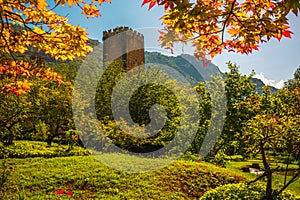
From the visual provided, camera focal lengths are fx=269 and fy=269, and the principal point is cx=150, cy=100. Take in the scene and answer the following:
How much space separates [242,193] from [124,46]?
29101 millimetres

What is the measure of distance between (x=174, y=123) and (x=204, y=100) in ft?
6.83

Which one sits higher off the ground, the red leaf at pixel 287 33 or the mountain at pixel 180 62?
the mountain at pixel 180 62

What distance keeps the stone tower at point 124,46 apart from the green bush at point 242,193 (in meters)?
27.1

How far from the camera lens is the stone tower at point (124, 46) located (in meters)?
31.7

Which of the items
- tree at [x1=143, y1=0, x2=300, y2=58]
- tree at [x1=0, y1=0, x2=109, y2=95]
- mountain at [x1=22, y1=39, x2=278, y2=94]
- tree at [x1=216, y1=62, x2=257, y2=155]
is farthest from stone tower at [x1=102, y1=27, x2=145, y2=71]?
tree at [x1=143, y1=0, x2=300, y2=58]

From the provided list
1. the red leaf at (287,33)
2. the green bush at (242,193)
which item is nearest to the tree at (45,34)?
the red leaf at (287,33)

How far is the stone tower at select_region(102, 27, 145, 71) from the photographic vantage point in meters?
31.7

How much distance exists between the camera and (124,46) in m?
31.9

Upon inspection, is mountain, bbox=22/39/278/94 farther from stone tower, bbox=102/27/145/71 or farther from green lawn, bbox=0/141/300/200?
green lawn, bbox=0/141/300/200

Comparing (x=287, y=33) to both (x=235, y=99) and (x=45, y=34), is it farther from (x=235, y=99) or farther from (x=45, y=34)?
(x=235, y=99)

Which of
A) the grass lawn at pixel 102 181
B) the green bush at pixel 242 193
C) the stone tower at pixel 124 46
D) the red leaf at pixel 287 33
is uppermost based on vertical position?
the stone tower at pixel 124 46

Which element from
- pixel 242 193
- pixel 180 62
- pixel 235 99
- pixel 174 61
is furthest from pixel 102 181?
pixel 180 62

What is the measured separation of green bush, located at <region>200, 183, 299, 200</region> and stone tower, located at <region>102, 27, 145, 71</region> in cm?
2708

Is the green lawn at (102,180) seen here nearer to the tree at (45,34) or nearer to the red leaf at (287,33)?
the tree at (45,34)
